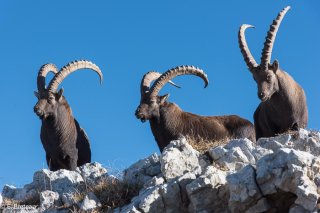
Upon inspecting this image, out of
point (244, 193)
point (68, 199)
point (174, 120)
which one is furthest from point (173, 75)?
point (244, 193)

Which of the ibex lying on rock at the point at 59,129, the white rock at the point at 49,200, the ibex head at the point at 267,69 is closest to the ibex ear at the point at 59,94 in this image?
the ibex lying on rock at the point at 59,129

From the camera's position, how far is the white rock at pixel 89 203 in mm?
11703

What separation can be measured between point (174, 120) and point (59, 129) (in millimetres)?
3141

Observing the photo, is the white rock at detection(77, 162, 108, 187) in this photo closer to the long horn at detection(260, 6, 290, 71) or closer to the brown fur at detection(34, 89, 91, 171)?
the long horn at detection(260, 6, 290, 71)

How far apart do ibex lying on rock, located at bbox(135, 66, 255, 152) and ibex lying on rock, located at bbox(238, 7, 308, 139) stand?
1.59m

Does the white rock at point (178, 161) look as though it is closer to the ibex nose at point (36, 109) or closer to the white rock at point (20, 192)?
the white rock at point (20, 192)

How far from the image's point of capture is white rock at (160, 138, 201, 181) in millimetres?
11727

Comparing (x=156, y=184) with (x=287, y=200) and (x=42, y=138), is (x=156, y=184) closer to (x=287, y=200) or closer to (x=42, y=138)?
(x=287, y=200)

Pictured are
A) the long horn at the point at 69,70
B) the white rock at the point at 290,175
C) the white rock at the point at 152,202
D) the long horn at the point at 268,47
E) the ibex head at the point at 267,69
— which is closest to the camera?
the white rock at the point at 290,175

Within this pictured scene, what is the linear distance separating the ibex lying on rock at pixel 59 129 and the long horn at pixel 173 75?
8.39 feet

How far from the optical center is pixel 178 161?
11.9m

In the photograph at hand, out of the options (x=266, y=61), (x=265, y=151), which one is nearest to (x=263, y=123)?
(x=266, y=61)

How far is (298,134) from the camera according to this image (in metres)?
13.0

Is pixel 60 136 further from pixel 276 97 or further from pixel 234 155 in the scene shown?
pixel 234 155
